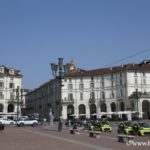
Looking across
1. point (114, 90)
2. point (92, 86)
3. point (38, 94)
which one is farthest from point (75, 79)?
point (38, 94)

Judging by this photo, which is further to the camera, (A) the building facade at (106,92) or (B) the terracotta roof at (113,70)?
(B) the terracotta roof at (113,70)

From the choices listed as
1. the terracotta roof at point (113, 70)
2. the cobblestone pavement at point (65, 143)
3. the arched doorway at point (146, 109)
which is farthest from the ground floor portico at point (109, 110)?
the cobblestone pavement at point (65, 143)

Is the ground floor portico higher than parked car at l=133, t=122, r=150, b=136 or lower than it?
higher

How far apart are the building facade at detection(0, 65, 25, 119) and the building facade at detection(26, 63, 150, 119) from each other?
36.5ft

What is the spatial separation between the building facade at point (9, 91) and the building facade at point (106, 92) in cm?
1113

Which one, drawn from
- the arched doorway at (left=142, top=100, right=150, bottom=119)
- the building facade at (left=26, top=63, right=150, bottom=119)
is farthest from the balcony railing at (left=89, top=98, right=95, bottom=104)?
the arched doorway at (left=142, top=100, right=150, bottom=119)

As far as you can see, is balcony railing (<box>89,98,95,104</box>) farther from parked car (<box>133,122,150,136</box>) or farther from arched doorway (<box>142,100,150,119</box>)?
parked car (<box>133,122,150,136</box>)

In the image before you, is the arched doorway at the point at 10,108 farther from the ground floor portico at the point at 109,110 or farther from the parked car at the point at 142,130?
the parked car at the point at 142,130

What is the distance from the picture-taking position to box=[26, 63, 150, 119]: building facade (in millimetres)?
95938

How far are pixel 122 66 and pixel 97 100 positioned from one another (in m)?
11.6

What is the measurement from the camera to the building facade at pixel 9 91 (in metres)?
104

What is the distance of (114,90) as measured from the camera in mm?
102750

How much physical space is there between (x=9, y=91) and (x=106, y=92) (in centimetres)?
2691

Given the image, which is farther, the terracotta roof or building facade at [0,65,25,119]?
building facade at [0,65,25,119]
